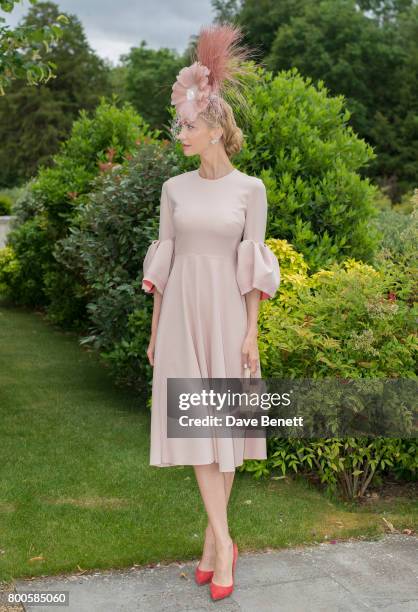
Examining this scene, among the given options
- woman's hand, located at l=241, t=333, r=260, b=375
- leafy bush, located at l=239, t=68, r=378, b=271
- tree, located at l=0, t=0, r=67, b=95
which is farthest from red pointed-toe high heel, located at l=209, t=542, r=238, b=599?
tree, located at l=0, t=0, r=67, b=95

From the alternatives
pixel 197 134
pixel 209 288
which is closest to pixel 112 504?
pixel 209 288

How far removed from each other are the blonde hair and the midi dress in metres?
0.15

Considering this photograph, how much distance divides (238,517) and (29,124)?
4487 centimetres

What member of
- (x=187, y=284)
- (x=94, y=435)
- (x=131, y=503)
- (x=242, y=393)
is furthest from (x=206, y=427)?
(x=94, y=435)

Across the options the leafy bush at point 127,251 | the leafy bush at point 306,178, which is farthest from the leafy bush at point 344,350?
the leafy bush at point 127,251

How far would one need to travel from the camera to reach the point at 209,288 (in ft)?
12.2

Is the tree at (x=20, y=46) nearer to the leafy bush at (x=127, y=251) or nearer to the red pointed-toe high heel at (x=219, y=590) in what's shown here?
the leafy bush at (x=127, y=251)

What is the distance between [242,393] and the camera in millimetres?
3840

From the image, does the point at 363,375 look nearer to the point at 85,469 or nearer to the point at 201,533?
the point at 201,533

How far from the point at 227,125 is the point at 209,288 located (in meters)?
0.76

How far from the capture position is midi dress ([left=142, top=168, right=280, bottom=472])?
3.69 meters

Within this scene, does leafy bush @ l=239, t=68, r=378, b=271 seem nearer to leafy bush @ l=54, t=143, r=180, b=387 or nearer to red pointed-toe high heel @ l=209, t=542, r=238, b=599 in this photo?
leafy bush @ l=54, t=143, r=180, b=387

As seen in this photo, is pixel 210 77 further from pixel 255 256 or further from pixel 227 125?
pixel 255 256

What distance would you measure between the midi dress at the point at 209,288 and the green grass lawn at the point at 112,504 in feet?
2.89
